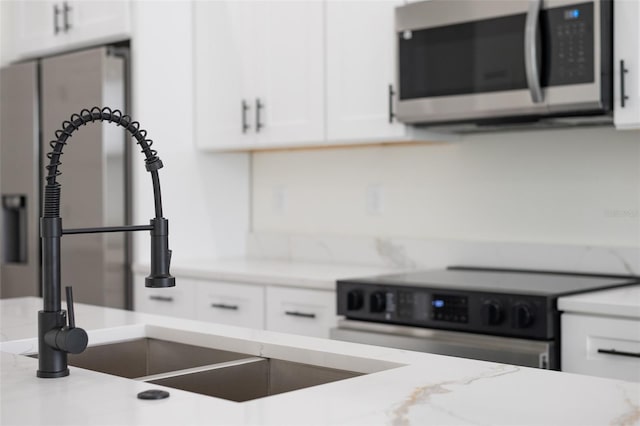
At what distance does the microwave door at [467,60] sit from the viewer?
2832 mm

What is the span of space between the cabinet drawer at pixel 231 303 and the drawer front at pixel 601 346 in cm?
130

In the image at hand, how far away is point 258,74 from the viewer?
3785mm

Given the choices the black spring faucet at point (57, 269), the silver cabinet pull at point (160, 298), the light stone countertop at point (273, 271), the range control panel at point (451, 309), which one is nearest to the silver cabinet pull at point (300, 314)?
the light stone countertop at point (273, 271)

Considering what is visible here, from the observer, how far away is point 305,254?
13.3 feet

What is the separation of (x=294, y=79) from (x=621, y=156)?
135 centimetres

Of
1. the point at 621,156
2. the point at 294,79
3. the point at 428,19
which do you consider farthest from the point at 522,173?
the point at 294,79

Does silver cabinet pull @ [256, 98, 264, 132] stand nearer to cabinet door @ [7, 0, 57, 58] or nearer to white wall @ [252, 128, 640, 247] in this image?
white wall @ [252, 128, 640, 247]

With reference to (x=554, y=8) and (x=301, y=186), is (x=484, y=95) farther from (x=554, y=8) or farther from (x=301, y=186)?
(x=301, y=186)

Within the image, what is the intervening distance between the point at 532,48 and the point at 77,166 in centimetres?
209

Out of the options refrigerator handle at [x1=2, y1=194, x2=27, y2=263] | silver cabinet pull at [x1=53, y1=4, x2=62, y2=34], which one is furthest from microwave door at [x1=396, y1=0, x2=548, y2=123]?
refrigerator handle at [x1=2, y1=194, x2=27, y2=263]

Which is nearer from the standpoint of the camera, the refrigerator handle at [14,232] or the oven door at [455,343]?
the oven door at [455,343]

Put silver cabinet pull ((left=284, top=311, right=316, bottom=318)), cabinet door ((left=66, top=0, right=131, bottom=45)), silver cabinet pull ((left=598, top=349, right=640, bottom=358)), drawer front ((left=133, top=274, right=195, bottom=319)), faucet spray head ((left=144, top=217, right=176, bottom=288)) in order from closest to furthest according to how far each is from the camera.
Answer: faucet spray head ((left=144, top=217, right=176, bottom=288)) → silver cabinet pull ((left=598, top=349, right=640, bottom=358)) → silver cabinet pull ((left=284, top=311, right=316, bottom=318)) → drawer front ((left=133, top=274, right=195, bottom=319)) → cabinet door ((left=66, top=0, right=131, bottom=45))

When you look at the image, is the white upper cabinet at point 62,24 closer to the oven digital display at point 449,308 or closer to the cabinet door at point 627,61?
the oven digital display at point 449,308

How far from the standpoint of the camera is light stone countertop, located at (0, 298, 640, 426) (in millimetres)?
1177
